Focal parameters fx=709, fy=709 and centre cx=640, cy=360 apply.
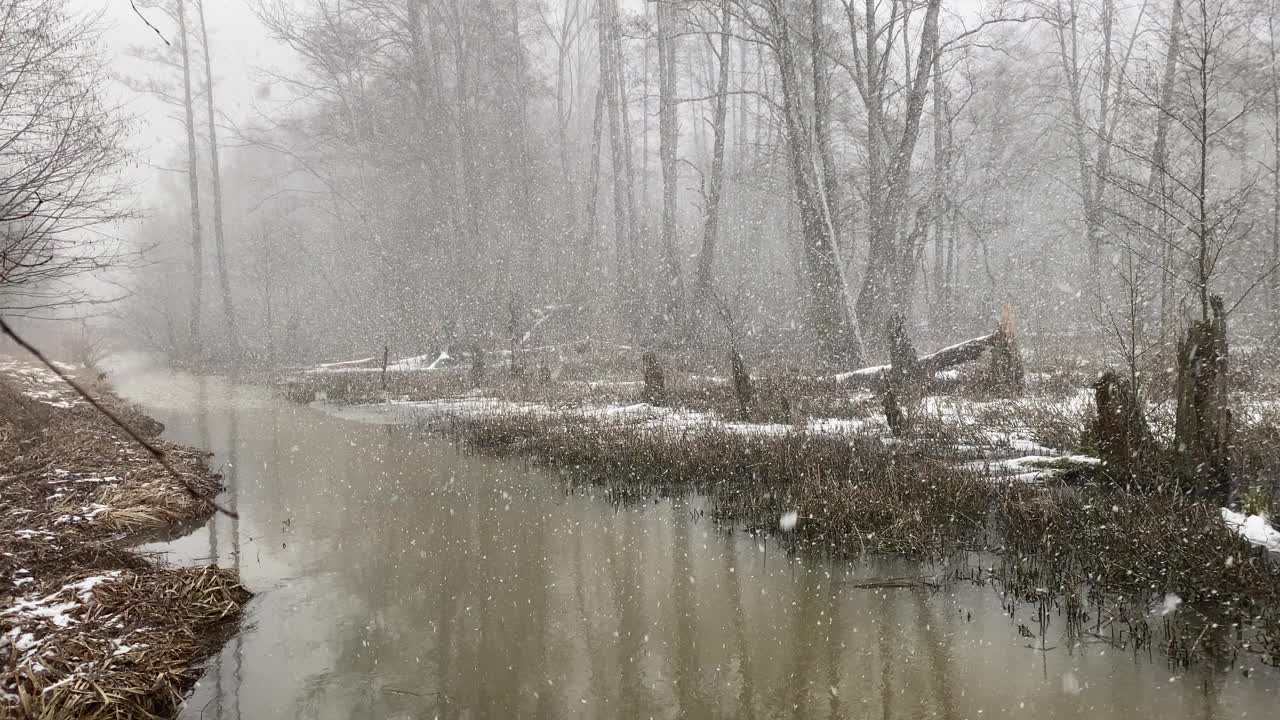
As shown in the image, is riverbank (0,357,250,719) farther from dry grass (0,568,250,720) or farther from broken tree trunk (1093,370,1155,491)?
broken tree trunk (1093,370,1155,491)

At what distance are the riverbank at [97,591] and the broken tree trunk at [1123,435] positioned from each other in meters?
6.37

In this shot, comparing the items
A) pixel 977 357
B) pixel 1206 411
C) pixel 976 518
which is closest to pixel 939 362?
pixel 977 357

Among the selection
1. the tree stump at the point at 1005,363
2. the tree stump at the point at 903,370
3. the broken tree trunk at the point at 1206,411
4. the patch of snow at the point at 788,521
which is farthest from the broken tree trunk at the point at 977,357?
the patch of snow at the point at 788,521

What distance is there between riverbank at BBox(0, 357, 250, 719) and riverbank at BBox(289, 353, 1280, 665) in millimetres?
3518

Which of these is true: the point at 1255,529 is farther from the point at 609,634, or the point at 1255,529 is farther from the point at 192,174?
the point at 192,174

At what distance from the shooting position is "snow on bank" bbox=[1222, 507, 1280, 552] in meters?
4.17

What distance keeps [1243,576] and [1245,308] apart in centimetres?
1874

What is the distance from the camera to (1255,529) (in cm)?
433

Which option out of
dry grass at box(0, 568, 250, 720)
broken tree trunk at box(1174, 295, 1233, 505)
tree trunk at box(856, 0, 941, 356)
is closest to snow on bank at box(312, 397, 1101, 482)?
broken tree trunk at box(1174, 295, 1233, 505)

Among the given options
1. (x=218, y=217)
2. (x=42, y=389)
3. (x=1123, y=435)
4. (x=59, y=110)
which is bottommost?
(x=1123, y=435)

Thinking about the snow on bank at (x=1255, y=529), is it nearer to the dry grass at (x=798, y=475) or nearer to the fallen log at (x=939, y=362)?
the dry grass at (x=798, y=475)

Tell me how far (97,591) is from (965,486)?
5.93m

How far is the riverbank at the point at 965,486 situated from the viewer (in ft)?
12.8

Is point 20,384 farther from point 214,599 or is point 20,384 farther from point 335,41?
point 335,41
